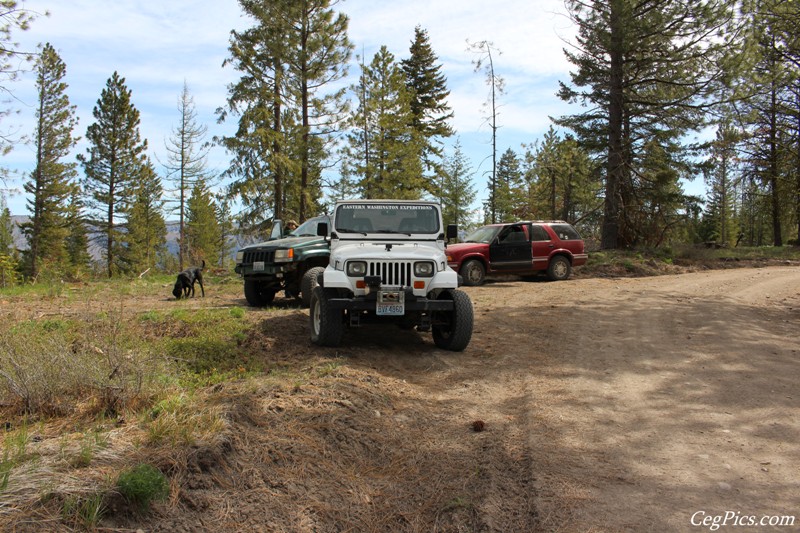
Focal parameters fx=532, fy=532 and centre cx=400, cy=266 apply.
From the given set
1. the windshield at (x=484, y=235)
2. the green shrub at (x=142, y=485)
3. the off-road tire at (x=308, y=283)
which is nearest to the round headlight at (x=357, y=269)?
the off-road tire at (x=308, y=283)

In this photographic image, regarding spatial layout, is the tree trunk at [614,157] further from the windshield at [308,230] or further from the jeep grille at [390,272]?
the jeep grille at [390,272]

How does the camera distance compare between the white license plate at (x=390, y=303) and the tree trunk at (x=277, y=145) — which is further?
the tree trunk at (x=277, y=145)

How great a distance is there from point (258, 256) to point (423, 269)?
5.08 metres

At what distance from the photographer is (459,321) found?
279 inches

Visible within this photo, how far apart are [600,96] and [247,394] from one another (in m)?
21.8

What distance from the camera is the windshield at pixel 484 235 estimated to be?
16234mm

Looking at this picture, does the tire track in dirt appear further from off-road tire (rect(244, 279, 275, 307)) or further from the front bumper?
off-road tire (rect(244, 279, 275, 307))

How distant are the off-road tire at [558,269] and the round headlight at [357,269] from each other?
1096cm

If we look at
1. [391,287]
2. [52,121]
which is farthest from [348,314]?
[52,121]

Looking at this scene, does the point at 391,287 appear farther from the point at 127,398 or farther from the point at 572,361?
the point at 127,398

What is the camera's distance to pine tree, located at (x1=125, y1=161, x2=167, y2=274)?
41.9 meters

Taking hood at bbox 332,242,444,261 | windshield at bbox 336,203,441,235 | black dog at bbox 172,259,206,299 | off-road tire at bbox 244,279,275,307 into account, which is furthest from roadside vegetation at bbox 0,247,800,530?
black dog at bbox 172,259,206,299

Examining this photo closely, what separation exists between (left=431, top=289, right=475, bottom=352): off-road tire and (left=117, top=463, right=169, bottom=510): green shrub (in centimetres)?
458

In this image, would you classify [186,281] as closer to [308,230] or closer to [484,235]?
[308,230]
